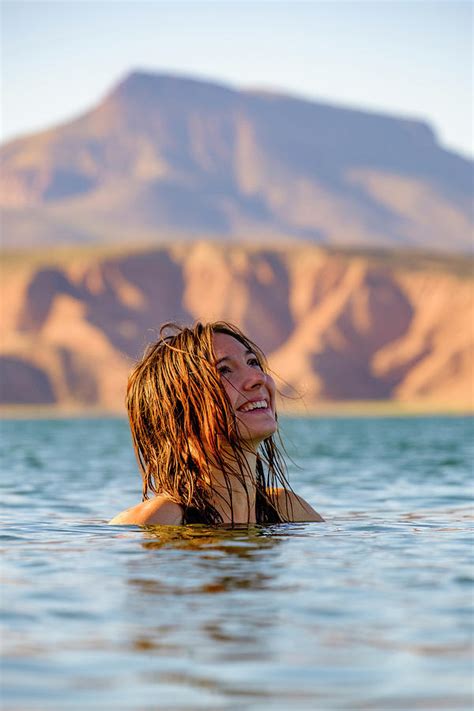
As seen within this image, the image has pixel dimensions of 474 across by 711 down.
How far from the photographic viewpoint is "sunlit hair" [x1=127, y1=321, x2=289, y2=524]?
7.67m

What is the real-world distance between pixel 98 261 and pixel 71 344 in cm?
1468

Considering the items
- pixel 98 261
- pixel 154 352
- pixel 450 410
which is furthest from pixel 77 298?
pixel 154 352

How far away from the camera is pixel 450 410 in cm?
11869

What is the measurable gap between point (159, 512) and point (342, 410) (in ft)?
370

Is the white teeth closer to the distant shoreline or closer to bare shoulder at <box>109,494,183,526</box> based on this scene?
bare shoulder at <box>109,494,183,526</box>

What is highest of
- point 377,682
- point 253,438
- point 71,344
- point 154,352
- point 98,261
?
point 98,261

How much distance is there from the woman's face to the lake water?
23 centimetres

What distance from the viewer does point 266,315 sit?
132000mm

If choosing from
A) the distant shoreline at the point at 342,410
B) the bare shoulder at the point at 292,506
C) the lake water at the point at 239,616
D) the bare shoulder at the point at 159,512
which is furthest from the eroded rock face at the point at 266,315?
the bare shoulder at the point at 159,512

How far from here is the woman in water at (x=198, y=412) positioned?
7.69 metres

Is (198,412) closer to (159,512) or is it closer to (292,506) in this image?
(159,512)

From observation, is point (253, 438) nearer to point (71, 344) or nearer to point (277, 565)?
point (277, 565)

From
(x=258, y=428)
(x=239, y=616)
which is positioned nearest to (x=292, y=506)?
(x=258, y=428)

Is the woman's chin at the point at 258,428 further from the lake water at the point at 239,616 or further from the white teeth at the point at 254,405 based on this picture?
the lake water at the point at 239,616
